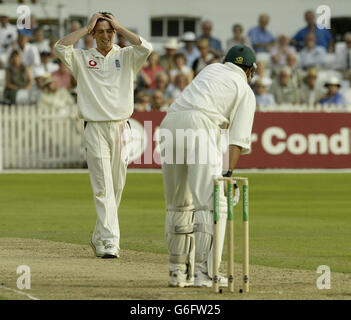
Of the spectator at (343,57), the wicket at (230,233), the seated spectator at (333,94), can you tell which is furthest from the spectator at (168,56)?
the wicket at (230,233)

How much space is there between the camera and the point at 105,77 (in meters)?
11.9

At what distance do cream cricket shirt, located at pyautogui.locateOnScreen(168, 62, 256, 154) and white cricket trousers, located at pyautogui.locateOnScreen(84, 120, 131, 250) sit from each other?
2.46 meters

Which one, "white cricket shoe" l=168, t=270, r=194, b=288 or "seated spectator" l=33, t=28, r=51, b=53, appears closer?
"white cricket shoe" l=168, t=270, r=194, b=288

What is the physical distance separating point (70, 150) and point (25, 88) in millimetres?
1922

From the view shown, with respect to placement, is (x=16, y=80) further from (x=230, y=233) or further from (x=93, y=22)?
(x=230, y=233)

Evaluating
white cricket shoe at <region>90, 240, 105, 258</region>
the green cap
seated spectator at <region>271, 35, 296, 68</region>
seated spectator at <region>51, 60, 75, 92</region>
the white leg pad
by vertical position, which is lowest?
white cricket shoe at <region>90, 240, 105, 258</region>

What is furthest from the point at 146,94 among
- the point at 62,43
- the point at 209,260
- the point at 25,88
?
the point at 209,260

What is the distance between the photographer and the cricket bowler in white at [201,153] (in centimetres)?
935

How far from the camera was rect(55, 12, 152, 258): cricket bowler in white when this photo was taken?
1182 cm

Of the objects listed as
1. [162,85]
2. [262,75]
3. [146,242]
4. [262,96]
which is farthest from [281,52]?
[146,242]

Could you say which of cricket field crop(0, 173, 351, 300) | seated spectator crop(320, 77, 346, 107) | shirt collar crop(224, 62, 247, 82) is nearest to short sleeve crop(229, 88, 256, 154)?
shirt collar crop(224, 62, 247, 82)

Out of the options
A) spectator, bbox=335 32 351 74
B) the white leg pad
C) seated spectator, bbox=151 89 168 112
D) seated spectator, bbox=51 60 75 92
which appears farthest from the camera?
spectator, bbox=335 32 351 74

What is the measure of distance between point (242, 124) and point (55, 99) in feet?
59.3

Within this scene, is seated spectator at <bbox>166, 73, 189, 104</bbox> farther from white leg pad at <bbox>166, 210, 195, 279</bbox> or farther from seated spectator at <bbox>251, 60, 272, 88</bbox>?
white leg pad at <bbox>166, 210, 195, 279</bbox>
